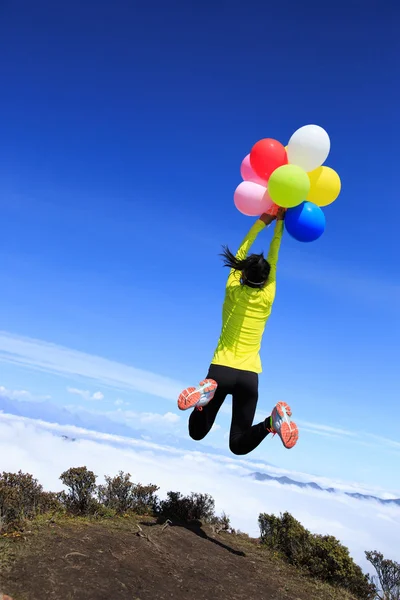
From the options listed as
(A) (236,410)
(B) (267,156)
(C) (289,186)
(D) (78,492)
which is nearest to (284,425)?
(A) (236,410)

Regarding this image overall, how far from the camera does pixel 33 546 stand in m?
6.10

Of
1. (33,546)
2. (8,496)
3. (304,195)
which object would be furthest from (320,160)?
(8,496)

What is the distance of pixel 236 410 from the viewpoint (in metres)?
6.09

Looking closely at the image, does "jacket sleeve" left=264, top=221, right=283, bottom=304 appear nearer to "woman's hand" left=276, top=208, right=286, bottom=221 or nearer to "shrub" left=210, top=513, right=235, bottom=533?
"woman's hand" left=276, top=208, right=286, bottom=221

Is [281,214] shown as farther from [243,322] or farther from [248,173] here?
[243,322]

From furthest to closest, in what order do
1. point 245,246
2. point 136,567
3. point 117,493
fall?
A: point 117,493 < point 245,246 < point 136,567

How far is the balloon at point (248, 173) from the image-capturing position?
6.59 metres

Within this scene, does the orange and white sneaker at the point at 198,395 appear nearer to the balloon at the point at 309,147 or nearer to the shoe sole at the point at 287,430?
the shoe sole at the point at 287,430

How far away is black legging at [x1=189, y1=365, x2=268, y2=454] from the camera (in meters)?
5.85

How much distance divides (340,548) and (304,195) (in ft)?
20.2

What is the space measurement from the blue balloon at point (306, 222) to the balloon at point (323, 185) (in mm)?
259

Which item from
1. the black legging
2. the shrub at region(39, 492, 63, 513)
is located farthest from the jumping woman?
the shrub at region(39, 492, 63, 513)

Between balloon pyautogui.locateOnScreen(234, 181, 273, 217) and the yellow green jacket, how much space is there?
24.5 inches

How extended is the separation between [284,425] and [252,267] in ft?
6.46
